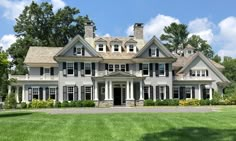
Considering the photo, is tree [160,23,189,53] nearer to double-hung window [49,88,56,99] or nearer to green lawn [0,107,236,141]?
double-hung window [49,88,56,99]

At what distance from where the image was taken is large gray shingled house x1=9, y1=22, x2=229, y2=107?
43531mm

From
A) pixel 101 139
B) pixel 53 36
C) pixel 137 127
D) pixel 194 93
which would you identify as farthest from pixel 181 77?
pixel 101 139

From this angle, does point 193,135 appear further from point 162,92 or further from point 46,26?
point 46,26

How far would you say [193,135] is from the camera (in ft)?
41.6

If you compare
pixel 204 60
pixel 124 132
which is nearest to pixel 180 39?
pixel 204 60

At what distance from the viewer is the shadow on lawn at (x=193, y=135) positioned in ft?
39.0

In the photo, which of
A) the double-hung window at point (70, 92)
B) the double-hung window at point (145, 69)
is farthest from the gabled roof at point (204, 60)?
the double-hung window at point (70, 92)

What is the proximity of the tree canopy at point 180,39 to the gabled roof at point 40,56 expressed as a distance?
38.8 metres

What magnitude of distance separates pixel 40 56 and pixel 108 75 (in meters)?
11.3

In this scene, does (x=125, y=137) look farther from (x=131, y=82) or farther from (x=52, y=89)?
(x=52, y=89)

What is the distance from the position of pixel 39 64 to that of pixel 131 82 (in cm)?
1256


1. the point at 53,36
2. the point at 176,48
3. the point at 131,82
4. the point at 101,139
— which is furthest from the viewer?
the point at 176,48

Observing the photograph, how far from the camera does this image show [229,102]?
44.2m

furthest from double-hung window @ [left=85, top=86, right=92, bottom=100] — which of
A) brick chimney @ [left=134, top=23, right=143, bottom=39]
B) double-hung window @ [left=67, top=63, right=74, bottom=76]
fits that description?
brick chimney @ [left=134, top=23, right=143, bottom=39]
